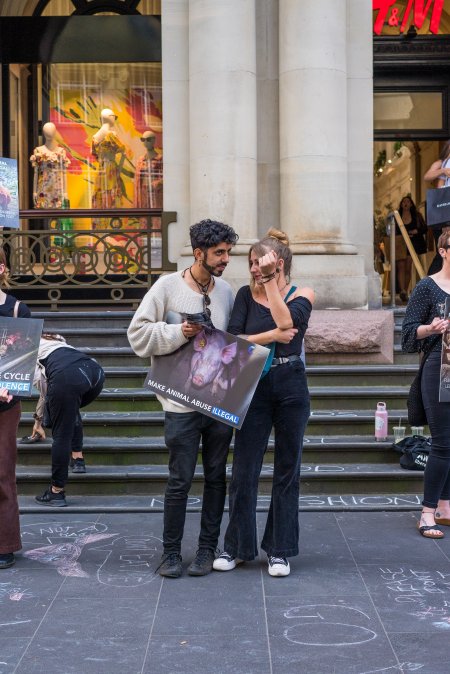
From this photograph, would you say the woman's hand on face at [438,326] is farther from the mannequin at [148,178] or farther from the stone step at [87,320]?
the mannequin at [148,178]

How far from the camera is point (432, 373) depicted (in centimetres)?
682

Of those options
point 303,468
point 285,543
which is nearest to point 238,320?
point 285,543

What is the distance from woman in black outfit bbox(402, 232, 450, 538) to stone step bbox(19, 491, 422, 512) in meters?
0.67

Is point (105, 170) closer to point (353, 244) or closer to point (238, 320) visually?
point (353, 244)

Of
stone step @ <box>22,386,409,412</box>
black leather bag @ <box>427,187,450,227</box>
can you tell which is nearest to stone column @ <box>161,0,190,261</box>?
stone step @ <box>22,386,409,412</box>

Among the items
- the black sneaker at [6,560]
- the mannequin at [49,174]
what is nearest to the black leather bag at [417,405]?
the black sneaker at [6,560]

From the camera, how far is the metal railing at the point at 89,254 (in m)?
11.2

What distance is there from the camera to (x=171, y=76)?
11000 millimetres

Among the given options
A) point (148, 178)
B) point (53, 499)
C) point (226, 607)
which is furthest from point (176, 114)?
point (226, 607)

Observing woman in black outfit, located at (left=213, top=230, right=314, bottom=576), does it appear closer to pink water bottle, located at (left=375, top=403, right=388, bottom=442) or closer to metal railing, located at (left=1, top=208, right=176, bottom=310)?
pink water bottle, located at (left=375, top=403, right=388, bottom=442)

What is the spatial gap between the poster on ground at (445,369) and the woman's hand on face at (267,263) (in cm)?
161

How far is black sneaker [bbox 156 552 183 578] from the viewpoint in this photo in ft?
19.3

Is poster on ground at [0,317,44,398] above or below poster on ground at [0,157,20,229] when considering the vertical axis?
below

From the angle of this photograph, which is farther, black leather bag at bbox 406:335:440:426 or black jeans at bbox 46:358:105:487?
black jeans at bbox 46:358:105:487
